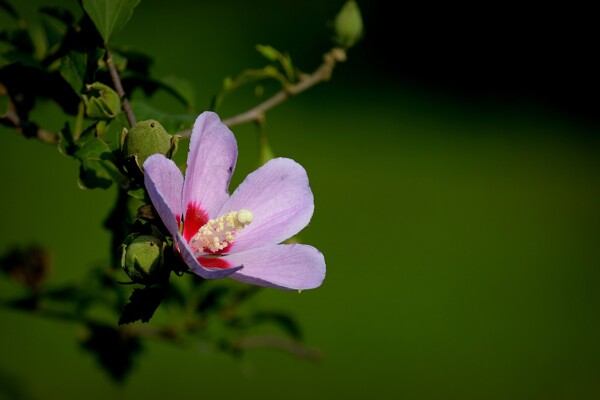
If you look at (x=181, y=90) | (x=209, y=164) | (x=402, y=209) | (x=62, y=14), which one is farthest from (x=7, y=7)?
(x=402, y=209)

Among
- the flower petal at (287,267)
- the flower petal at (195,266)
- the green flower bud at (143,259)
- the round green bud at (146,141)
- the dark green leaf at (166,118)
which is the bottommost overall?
the green flower bud at (143,259)

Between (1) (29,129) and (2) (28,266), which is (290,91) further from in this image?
(2) (28,266)

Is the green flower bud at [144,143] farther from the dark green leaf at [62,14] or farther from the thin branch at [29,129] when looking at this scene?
the dark green leaf at [62,14]

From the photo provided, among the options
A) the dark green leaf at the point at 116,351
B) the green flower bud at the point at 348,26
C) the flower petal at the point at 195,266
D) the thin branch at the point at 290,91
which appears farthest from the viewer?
the dark green leaf at the point at 116,351

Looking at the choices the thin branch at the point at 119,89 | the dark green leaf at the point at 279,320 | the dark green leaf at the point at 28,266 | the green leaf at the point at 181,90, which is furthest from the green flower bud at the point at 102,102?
the dark green leaf at the point at 279,320

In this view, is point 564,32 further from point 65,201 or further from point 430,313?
point 65,201

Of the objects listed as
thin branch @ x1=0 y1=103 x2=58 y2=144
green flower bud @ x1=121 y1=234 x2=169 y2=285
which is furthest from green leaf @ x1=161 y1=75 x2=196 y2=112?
green flower bud @ x1=121 y1=234 x2=169 y2=285
